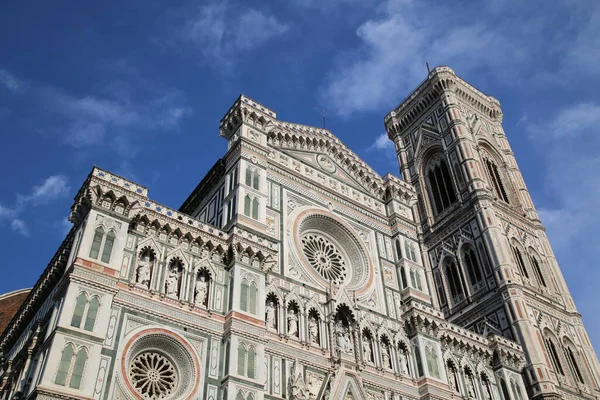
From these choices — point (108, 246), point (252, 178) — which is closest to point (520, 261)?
point (252, 178)

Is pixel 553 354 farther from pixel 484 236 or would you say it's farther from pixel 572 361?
pixel 484 236

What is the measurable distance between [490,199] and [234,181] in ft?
60.9

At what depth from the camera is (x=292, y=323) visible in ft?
66.1

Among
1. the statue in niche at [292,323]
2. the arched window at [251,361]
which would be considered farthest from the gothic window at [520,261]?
the arched window at [251,361]

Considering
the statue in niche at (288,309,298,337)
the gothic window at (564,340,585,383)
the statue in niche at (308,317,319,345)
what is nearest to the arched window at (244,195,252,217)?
the statue in niche at (288,309,298,337)

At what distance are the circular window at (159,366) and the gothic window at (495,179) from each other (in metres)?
26.1

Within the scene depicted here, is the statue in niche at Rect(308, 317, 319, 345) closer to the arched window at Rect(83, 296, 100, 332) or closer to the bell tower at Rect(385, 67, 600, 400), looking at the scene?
the arched window at Rect(83, 296, 100, 332)

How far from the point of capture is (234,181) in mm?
22281

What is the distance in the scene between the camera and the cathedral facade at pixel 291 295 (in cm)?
1627

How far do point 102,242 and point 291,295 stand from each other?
22.3 ft

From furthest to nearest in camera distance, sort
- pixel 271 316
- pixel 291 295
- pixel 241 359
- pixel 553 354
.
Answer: pixel 553 354 → pixel 291 295 → pixel 271 316 → pixel 241 359

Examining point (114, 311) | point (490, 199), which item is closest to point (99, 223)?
point (114, 311)

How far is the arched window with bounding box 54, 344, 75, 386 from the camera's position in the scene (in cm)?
1405

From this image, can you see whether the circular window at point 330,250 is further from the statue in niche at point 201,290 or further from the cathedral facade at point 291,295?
the statue in niche at point 201,290
